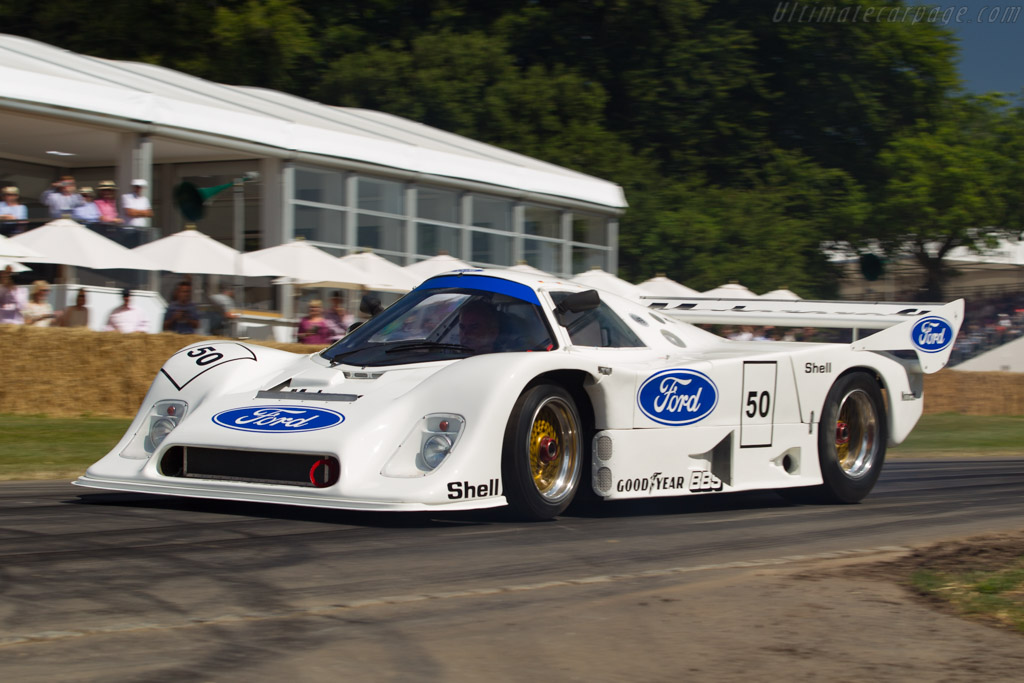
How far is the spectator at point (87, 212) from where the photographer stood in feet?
58.5

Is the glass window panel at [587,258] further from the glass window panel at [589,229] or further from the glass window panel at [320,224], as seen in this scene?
the glass window panel at [320,224]

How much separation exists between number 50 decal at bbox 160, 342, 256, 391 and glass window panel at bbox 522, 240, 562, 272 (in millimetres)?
23445

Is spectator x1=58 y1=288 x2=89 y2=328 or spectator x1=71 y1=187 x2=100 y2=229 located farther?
spectator x1=71 y1=187 x2=100 y2=229

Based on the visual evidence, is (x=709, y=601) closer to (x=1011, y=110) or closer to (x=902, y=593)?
(x=902, y=593)

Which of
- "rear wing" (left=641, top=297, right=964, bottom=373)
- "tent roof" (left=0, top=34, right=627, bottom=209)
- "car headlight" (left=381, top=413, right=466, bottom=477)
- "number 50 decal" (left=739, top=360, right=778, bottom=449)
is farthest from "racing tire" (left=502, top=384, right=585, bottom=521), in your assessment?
"tent roof" (left=0, top=34, right=627, bottom=209)

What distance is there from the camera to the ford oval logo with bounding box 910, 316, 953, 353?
8.68 meters

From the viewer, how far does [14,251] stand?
14.7 meters

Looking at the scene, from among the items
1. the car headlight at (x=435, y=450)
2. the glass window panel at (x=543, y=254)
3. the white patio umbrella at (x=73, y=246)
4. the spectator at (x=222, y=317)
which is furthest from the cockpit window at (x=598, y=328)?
the glass window panel at (x=543, y=254)

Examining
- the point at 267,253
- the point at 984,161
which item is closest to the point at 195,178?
the point at 267,253

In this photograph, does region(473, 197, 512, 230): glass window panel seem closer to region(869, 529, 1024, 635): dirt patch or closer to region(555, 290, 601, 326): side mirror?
region(555, 290, 601, 326): side mirror

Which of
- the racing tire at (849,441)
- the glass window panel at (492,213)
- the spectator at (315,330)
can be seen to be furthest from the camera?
the glass window panel at (492,213)

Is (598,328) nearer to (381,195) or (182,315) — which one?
(182,315)

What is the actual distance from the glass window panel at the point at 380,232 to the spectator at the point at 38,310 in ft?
38.1

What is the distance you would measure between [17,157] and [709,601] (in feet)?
75.2
